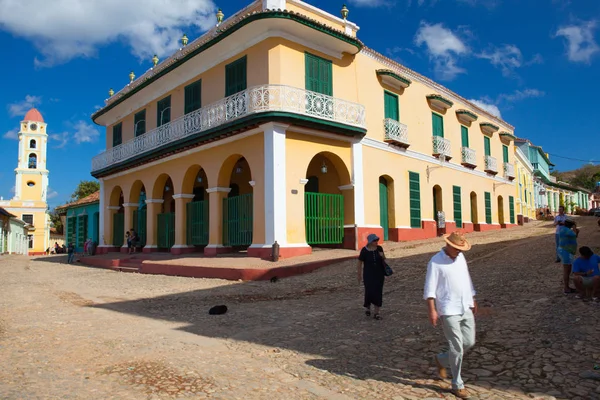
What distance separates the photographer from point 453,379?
4059 millimetres

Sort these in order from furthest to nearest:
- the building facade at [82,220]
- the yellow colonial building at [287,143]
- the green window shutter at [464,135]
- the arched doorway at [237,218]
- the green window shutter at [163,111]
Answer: the building facade at [82,220] → the green window shutter at [464,135] → the green window shutter at [163,111] → the arched doorway at [237,218] → the yellow colonial building at [287,143]

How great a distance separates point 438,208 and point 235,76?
11055 mm

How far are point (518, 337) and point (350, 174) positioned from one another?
1076 centimetres

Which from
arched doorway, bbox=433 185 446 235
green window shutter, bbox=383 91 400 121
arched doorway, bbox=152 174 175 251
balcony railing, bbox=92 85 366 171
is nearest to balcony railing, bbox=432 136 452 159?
arched doorway, bbox=433 185 446 235

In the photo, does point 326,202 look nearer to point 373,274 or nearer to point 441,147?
point 441,147

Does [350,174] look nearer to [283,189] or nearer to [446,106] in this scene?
[283,189]

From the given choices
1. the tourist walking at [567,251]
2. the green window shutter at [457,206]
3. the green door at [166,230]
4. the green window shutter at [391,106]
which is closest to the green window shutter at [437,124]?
the green window shutter at [457,206]

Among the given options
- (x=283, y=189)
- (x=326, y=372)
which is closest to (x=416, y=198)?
(x=283, y=189)

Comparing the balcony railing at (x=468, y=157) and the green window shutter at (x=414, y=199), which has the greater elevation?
the balcony railing at (x=468, y=157)

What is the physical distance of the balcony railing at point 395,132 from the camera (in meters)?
17.6

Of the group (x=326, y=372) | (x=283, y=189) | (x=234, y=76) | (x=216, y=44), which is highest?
(x=216, y=44)

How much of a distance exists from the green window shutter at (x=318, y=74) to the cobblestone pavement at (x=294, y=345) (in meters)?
7.48

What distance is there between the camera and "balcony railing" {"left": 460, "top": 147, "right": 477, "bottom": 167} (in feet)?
76.0

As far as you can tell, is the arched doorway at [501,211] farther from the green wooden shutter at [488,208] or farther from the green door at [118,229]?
the green door at [118,229]
